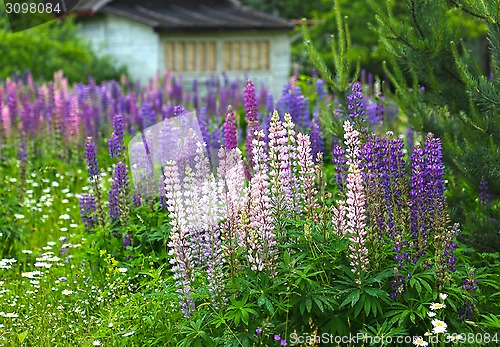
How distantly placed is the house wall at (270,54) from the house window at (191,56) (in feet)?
0.37

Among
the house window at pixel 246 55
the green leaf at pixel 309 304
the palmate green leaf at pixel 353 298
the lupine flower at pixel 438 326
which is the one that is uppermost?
the palmate green leaf at pixel 353 298

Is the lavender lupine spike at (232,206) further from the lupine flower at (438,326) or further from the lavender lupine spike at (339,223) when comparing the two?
the lupine flower at (438,326)

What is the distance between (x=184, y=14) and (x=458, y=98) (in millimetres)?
20115

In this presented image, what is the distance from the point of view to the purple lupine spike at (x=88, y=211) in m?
6.76

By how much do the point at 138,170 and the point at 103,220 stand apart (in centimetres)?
78

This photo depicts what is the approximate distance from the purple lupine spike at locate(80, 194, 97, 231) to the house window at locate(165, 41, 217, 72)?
710 inches

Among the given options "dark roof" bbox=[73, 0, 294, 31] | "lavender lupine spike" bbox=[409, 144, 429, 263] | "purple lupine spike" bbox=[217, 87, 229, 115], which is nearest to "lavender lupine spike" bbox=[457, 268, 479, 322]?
"lavender lupine spike" bbox=[409, 144, 429, 263]

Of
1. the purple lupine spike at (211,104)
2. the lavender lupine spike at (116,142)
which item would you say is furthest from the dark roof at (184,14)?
the lavender lupine spike at (116,142)

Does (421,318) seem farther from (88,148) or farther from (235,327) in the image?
(88,148)

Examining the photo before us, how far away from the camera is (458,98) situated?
667cm

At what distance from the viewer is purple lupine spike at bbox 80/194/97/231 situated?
6758 millimetres

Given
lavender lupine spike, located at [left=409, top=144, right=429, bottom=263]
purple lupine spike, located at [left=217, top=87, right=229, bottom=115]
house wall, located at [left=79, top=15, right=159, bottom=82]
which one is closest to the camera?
lavender lupine spike, located at [left=409, top=144, right=429, bottom=263]

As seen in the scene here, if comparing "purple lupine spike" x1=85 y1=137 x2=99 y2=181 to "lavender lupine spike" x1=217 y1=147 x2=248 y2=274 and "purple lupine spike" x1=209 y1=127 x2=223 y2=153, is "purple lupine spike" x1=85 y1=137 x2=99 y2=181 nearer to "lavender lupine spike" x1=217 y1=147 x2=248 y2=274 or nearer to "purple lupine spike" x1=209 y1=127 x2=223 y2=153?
"purple lupine spike" x1=209 y1=127 x2=223 y2=153

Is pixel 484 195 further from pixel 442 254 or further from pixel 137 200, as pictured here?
pixel 137 200
